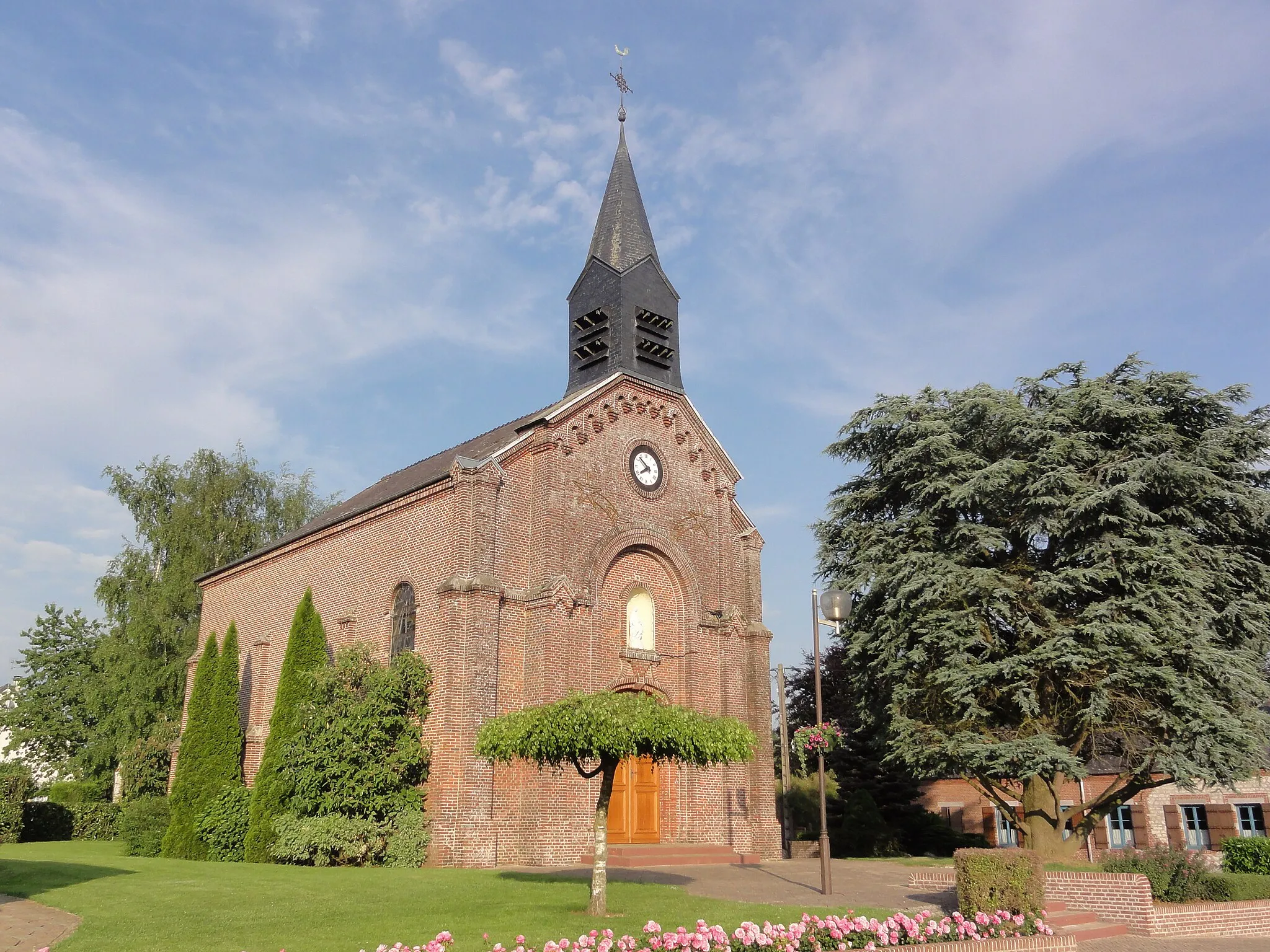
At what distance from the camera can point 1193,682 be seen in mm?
19062

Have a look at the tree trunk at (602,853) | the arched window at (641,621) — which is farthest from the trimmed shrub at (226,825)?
the tree trunk at (602,853)

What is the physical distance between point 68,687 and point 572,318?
3013cm

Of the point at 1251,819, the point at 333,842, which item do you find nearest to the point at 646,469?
the point at 333,842

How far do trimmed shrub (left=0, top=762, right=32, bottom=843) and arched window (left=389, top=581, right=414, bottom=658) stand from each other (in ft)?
42.9

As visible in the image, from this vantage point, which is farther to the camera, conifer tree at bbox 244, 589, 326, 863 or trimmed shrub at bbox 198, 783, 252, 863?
trimmed shrub at bbox 198, 783, 252, 863

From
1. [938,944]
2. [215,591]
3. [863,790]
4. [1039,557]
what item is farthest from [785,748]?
[938,944]

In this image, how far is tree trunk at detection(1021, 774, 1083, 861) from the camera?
20469 millimetres

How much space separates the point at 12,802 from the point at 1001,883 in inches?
1130

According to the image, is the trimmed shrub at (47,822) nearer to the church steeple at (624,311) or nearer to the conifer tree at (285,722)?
the conifer tree at (285,722)

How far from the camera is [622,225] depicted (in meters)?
28.2

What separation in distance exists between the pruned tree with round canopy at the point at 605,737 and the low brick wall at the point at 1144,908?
5409 mm

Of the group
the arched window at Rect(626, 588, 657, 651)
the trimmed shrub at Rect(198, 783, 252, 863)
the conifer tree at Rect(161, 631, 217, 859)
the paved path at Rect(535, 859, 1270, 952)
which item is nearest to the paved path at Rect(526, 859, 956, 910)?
the paved path at Rect(535, 859, 1270, 952)

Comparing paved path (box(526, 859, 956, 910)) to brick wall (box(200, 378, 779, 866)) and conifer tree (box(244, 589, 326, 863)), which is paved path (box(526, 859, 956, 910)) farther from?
conifer tree (box(244, 589, 326, 863))

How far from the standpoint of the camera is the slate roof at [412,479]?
24.6 meters
